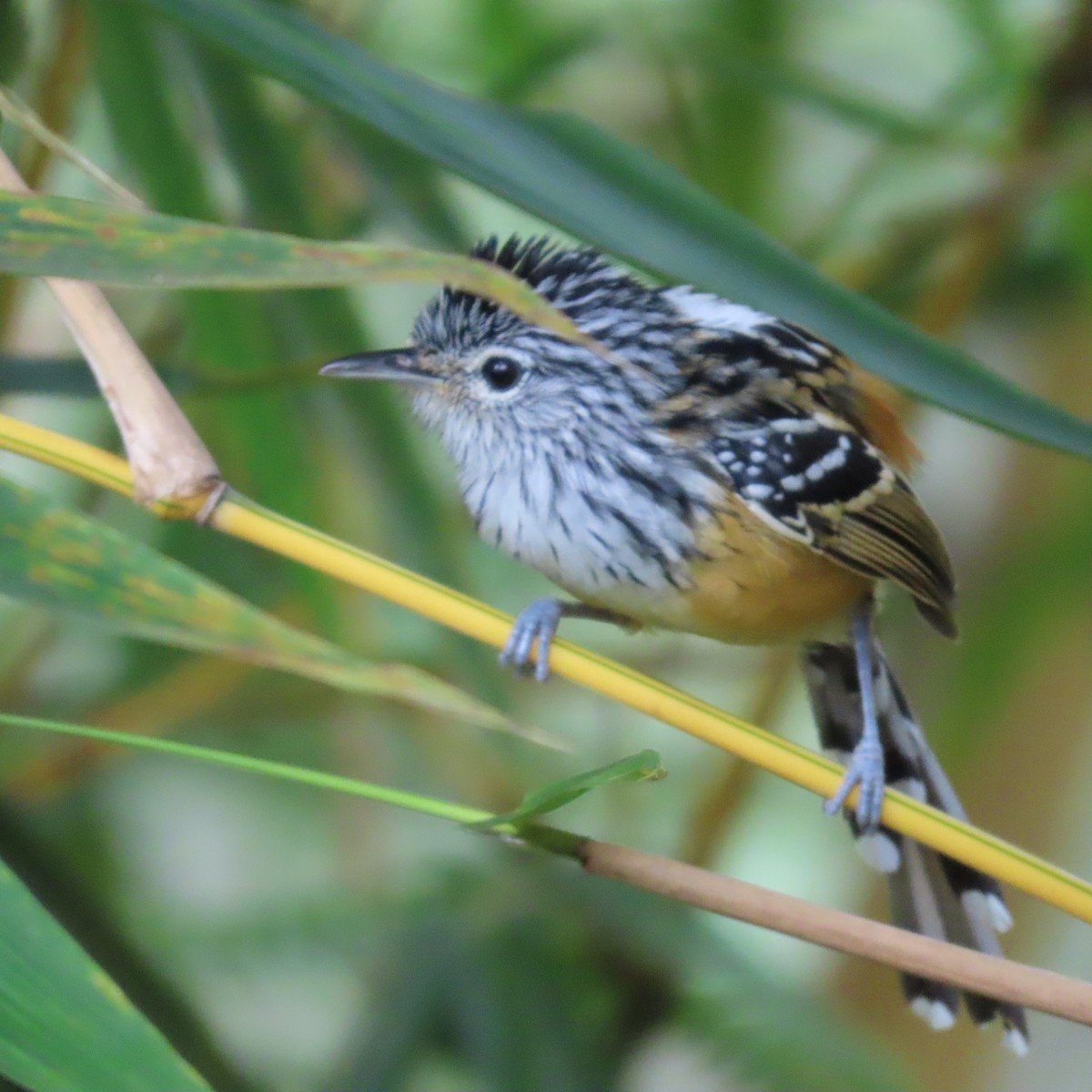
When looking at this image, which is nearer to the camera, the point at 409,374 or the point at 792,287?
the point at 792,287

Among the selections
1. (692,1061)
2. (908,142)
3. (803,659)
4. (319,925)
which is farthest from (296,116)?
(692,1061)

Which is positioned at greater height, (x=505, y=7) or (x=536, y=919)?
(x=505, y=7)

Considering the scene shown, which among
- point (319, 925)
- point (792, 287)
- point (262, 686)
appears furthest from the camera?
point (262, 686)

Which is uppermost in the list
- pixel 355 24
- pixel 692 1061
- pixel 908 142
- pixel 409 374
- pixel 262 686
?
pixel 908 142

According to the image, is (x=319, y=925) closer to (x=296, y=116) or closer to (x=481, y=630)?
(x=296, y=116)

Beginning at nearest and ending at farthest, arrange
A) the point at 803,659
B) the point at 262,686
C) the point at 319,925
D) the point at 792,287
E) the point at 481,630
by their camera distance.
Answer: the point at 481,630, the point at 792,287, the point at 803,659, the point at 319,925, the point at 262,686

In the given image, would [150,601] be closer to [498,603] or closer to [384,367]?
[384,367]

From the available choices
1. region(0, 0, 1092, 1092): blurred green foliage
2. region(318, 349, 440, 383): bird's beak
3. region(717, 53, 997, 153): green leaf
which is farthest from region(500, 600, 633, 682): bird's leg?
region(717, 53, 997, 153): green leaf
